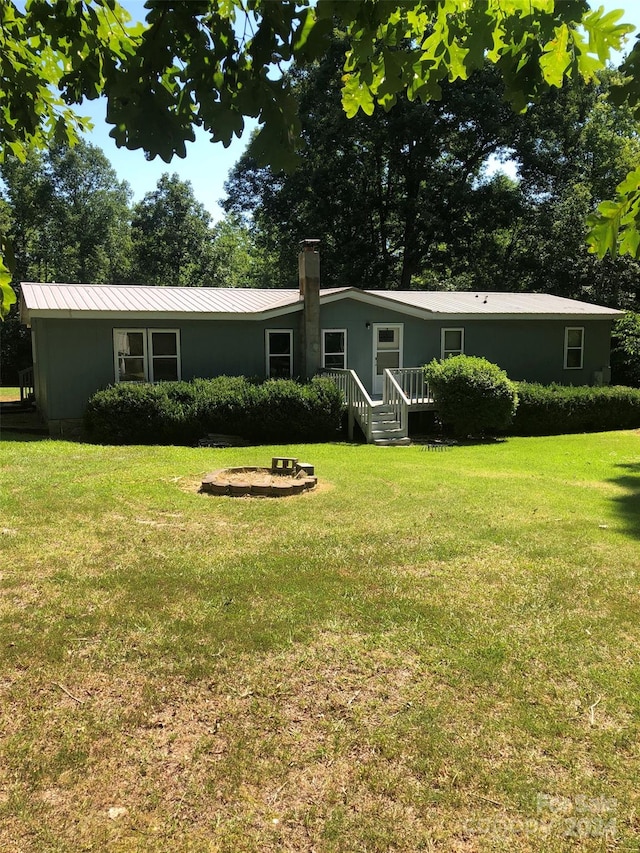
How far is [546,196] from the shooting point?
33469 mm

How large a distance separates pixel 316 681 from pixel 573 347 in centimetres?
1995

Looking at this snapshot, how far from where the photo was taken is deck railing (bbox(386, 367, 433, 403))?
53.3 feet

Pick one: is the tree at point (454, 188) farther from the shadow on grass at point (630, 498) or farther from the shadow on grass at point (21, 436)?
the shadow on grass at point (630, 498)

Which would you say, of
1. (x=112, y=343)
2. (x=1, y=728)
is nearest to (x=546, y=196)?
(x=112, y=343)

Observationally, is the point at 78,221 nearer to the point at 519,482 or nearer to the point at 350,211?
the point at 350,211

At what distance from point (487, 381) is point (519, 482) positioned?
5.57 meters

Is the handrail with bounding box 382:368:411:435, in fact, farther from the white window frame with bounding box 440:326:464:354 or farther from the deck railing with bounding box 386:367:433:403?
the white window frame with bounding box 440:326:464:354

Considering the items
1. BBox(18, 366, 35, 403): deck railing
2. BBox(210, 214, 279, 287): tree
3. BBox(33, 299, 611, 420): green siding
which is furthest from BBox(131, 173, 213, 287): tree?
BBox(33, 299, 611, 420): green siding

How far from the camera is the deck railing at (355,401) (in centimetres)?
1470

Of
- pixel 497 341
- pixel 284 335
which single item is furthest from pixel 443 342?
pixel 284 335

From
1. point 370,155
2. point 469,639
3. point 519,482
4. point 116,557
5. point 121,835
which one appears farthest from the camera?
point 370,155

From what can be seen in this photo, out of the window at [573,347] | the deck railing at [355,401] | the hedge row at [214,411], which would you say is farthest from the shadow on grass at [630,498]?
the window at [573,347]

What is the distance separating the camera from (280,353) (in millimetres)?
17219

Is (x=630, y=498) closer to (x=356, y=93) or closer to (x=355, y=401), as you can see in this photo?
(x=355, y=401)
